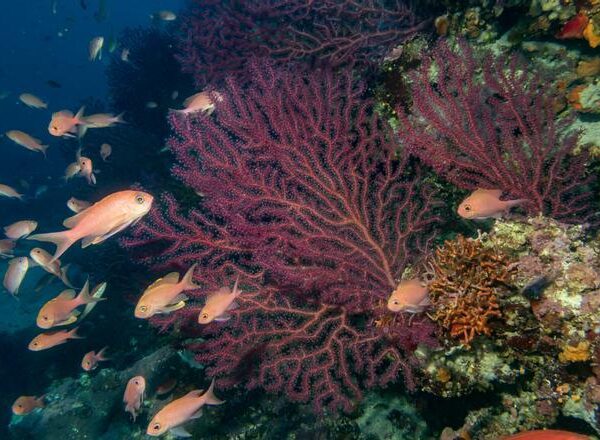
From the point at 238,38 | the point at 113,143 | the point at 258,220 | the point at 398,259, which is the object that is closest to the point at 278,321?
the point at 258,220

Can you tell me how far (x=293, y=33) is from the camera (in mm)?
6414

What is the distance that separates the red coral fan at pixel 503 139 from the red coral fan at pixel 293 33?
1.86m

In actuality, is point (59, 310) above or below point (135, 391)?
above

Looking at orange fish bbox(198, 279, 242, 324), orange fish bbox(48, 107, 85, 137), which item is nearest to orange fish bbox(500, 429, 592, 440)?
orange fish bbox(198, 279, 242, 324)

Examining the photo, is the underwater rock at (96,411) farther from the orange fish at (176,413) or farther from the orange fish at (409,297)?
the orange fish at (409,297)

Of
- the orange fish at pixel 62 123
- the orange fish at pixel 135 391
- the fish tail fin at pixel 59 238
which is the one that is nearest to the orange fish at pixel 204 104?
the orange fish at pixel 62 123

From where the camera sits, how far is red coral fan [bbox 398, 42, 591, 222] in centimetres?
348

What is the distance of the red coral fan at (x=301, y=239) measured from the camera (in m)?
3.71

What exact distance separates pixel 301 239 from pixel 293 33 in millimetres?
4237

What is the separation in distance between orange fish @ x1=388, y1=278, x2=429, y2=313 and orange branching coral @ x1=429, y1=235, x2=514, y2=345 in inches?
6.7

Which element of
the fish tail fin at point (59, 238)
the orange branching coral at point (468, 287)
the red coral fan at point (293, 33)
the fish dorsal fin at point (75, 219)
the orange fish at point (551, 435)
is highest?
the red coral fan at point (293, 33)

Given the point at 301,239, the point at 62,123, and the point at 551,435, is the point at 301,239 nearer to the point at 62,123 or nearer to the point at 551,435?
the point at 551,435

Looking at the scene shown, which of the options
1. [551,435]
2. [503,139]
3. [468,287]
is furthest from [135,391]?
[503,139]

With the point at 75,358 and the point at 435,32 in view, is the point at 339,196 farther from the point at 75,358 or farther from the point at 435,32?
the point at 75,358
